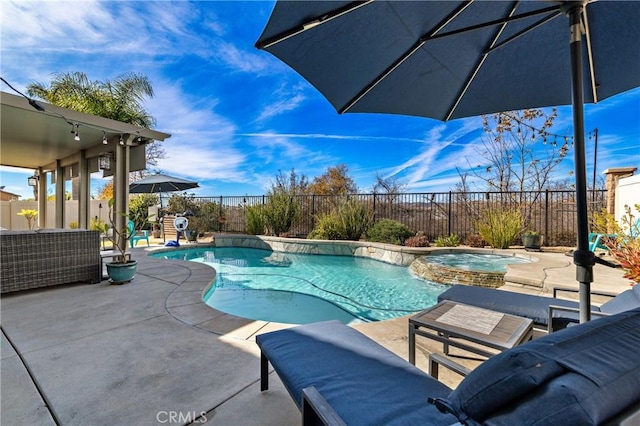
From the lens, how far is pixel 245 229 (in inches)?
457

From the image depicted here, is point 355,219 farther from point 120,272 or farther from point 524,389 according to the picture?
point 524,389

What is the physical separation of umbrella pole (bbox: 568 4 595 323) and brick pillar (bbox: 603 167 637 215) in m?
7.66

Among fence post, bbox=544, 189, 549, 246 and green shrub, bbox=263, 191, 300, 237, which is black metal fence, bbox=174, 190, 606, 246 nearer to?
fence post, bbox=544, 189, 549, 246

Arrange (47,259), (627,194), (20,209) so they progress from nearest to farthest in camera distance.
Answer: (47,259), (627,194), (20,209)

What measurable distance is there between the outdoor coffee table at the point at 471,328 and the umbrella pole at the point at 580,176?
0.37 metres

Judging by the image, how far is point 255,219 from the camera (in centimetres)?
1027

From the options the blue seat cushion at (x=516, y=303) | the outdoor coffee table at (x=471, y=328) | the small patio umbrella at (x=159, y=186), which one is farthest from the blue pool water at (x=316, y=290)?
the small patio umbrella at (x=159, y=186)

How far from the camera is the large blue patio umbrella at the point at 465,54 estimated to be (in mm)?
1559

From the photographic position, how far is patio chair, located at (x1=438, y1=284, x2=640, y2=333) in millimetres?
1995

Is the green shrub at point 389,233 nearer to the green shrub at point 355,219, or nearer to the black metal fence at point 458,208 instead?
the green shrub at point 355,219

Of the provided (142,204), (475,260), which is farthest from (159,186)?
(475,260)

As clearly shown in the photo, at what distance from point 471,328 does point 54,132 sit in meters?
7.11

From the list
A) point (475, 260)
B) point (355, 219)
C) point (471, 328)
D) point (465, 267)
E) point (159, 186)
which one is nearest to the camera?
point (471, 328)

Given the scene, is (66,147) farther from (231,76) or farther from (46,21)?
(231,76)
